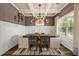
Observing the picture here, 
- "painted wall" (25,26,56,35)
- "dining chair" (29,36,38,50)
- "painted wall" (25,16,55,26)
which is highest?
"painted wall" (25,16,55,26)

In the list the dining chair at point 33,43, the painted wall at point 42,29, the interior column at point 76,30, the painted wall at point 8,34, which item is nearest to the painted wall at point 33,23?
the painted wall at point 42,29

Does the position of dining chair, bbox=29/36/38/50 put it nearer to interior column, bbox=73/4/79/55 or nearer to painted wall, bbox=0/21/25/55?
painted wall, bbox=0/21/25/55

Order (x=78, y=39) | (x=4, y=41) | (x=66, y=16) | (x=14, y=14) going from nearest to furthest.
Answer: (x=78, y=39)
(x=66, y=16)
(x=4, y=41)
(x=14, y=14)

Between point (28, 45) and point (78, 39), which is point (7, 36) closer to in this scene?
point (28, 45)


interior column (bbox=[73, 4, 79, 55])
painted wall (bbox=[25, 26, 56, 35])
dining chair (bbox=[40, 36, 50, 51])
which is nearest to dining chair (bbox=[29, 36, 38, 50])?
dining chair (bbox=[40, 36, 50, 51])

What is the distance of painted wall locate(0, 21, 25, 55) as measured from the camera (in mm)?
3230

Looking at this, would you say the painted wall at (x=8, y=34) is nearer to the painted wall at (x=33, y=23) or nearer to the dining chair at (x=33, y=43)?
the painted wall at (x=33, y=23)

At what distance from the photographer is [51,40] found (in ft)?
12.0

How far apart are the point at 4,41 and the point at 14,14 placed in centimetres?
81

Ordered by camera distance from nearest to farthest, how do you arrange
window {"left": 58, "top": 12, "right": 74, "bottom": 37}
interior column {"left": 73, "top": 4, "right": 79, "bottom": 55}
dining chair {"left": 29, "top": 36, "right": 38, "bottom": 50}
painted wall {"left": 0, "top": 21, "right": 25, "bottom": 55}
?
1. interior column {"left": 73, "top": 4, "right": 79, "bottom": 55}
2. window {"left": 58, "top": 12, "right": 74, "bottom": 37}
3. painted wall {"left": 0, "top": 21, "right": 25, "bottom": 55}
4. dining chair {"left": 29, "top": 36, "right": 38, "bottom": 50}

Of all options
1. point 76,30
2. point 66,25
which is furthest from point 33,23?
point 76,30

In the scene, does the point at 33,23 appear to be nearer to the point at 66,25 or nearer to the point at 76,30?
the point at 66,25

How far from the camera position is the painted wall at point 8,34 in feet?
10.6

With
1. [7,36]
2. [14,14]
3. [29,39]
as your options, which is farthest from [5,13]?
[29,39]
